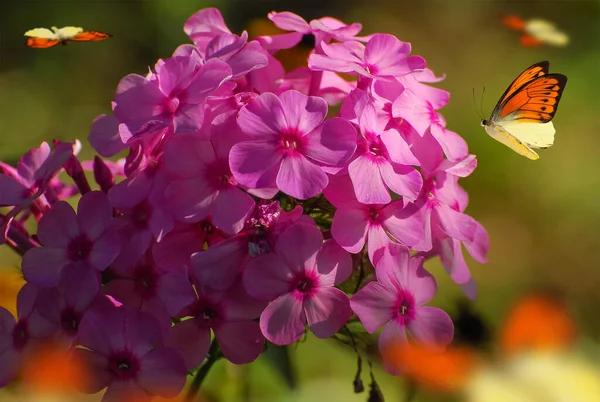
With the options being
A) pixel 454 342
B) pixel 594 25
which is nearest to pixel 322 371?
pixel 454 342

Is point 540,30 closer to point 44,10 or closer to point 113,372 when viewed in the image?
point 113,372

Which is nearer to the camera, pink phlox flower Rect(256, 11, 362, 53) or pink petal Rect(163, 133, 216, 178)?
pink petal Rect(163, 133, 216, 178)

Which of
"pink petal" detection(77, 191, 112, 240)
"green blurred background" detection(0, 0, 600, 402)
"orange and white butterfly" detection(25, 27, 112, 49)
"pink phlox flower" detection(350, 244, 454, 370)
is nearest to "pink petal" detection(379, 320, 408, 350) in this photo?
"pink phlox flower" detection(350, 244, 454, 370)

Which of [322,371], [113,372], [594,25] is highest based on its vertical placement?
[113,372]

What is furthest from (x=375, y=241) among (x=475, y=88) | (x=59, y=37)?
Result: (x=475, y=88)

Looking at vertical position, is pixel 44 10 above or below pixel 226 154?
below

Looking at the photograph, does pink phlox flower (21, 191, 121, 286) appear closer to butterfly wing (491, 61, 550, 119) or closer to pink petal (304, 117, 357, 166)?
pink petal (304, 117, 357, 166)
